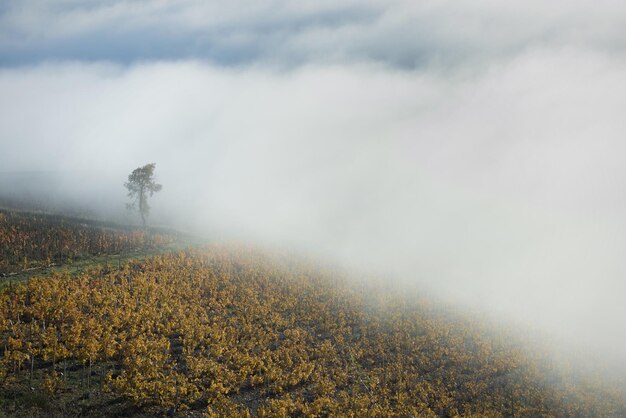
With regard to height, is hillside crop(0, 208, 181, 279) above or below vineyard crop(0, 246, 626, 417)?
above

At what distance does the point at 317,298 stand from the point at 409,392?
65.6 feet

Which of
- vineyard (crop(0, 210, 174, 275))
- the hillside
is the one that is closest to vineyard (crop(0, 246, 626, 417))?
the hillside

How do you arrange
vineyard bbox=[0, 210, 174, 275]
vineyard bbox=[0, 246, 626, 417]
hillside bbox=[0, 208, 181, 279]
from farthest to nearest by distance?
1. vineyard bbox=[0, 210, 174, 275]
2. hillside bbox=[0, 208, 181, 279]
3. vineyard bbox=[0, 246, 626, 417]

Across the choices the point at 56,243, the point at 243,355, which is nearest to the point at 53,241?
the point at 56,243

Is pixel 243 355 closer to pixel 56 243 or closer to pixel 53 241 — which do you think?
pixel 56 243

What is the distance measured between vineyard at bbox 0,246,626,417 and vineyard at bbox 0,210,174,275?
6.37m

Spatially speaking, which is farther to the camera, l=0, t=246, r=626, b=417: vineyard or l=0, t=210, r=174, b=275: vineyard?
l=0, t=210, r=174, b=275: vineyard

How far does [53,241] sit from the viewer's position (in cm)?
5569

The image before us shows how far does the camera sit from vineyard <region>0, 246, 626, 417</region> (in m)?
30.2

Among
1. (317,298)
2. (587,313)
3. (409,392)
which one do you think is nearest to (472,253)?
(587,313)

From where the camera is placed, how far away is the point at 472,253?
11138 centimetres

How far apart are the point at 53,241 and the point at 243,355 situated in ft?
113

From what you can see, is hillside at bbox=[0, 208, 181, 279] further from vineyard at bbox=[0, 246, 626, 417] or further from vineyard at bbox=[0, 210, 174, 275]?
vineyard at bbox=[0, 246, 626, 417]

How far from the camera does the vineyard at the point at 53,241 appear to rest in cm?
4894
